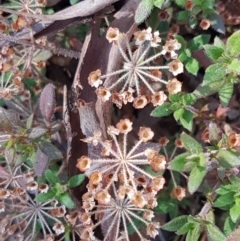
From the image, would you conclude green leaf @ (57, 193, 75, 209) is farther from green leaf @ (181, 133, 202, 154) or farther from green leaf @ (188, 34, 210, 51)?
green leaf @ (188, 34, 210, 51)

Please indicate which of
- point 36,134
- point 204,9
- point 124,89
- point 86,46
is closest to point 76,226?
point 36,134

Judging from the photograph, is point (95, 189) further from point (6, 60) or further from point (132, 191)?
point (6, 60)

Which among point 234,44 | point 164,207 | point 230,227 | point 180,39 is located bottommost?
point 164,207

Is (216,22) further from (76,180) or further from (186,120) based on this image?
(76,180)

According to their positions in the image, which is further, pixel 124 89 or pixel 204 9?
pixel 204 9

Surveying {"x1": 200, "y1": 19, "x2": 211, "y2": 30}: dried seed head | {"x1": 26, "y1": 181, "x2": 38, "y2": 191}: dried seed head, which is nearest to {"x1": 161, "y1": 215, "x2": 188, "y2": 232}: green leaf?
{"x1": 26, "y1": 181, "x2": 38, "y2": 191}: dried seed head

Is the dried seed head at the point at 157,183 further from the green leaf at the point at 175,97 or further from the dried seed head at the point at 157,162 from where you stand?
the green leaf at the point at 175,97

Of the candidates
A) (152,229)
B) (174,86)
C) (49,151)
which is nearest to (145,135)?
(174,86)
